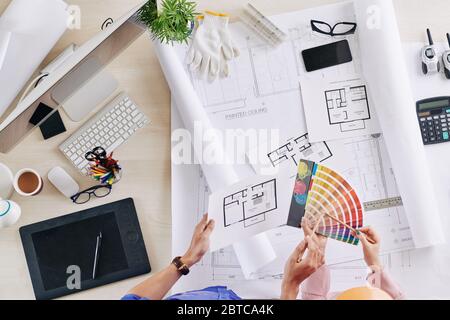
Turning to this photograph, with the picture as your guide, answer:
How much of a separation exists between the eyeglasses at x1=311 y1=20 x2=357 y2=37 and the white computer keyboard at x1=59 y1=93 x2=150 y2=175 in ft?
1.53

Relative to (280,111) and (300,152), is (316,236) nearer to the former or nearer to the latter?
(300,152)

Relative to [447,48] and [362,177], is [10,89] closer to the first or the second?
[362,177]

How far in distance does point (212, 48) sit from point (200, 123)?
18 cm

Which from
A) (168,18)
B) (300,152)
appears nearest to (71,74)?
(168,18)

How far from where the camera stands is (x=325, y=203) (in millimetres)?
1104

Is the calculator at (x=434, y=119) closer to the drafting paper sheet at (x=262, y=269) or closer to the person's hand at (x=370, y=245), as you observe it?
the drafting paper sheet at (x=262, y=269)

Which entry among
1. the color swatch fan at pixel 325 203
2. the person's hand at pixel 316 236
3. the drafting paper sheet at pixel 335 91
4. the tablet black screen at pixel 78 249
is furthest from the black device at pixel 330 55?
the tablet black screen at pixel 78 249

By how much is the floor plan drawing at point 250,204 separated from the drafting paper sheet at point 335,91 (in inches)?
6.9

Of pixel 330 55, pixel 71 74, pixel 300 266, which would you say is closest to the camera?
pixel 71 74

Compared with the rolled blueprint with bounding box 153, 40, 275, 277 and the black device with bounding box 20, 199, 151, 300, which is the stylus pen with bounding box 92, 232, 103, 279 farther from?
the rolled blueprint with bounding box 153, 40, 275, 277

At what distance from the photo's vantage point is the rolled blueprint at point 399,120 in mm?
1080

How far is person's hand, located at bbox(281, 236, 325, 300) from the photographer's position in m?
1.06

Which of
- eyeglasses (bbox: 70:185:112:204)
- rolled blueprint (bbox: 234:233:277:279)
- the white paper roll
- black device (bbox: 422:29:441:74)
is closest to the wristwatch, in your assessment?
rolled blueprint (bbox: 234:233:277:279)

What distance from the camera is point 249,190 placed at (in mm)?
1099
